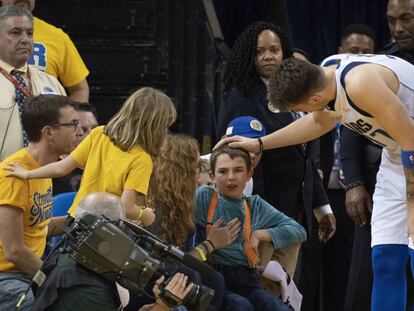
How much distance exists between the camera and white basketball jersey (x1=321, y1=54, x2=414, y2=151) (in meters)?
Result: 5.47

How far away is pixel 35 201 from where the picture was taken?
18.9 feet

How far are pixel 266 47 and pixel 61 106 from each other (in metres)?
1.59

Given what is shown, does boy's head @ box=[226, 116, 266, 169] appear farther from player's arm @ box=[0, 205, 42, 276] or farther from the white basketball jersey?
player's arm @ box=[0, 205, 42, 276]

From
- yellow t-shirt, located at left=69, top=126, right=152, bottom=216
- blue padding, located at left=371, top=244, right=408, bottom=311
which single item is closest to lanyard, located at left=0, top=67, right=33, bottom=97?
yellow t-shirt, located at left=69, top=126, right=152, bottom=216

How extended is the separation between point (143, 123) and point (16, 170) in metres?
0.63

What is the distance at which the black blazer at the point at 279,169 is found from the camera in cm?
690

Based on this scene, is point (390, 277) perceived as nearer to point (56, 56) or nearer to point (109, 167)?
point (109, 167)

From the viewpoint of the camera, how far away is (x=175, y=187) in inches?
248

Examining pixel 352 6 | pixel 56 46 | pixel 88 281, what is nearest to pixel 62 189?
pixel 56 46

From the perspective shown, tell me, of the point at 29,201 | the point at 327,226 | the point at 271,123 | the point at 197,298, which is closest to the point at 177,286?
the point at 197,298

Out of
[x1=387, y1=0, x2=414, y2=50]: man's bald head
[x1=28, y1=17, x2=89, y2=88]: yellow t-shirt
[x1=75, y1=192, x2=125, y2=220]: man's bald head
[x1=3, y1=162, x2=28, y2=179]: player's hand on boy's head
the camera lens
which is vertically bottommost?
the camera lens

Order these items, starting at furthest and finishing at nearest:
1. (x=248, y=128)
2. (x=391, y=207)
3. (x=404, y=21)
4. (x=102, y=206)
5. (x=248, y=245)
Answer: (x=404, y=21) < (x=248, y=128) < (x=248, y=245) < (x=391, y=207) < (x=102, y=206)

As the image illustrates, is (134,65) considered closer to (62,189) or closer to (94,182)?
(62,189)

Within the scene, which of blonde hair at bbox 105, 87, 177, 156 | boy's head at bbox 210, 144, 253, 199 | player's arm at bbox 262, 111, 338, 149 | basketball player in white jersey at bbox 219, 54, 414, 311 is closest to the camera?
basketball player in white jersey at bbox 219, 54, 414, 311
